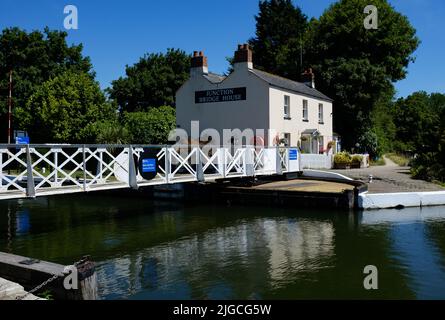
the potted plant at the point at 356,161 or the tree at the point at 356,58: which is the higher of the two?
the tree at the point at 356,58

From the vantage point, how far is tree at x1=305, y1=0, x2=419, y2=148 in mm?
35438

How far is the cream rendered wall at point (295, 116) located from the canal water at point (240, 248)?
8.50 meters

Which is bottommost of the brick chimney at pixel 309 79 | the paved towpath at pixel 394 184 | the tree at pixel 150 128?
the paved towpath at pixel 394 184

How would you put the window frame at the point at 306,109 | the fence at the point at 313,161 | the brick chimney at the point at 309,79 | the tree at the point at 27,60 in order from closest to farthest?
the fence at the point at 313,161, the window frame at the point at 306,109, the brick chimney at the point at 309,79, the tree at the point at 27,60

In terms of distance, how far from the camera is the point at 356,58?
36406 mm

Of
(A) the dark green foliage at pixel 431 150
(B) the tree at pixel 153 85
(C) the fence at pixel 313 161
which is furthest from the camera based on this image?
(B) the tree at pixel 153 85

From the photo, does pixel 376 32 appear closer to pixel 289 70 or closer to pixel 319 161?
pixel 289 70

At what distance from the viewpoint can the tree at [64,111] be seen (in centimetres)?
3288

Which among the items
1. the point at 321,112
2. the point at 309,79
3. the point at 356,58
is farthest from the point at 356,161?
the point at 356,58

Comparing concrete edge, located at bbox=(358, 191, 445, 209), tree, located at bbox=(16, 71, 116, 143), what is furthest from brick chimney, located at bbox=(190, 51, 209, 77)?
concrete edge, located at bbox=(358, 191, 445, 209)

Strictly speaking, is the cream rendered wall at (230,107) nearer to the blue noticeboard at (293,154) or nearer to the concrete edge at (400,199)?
the blue noticeboard at (293,154)

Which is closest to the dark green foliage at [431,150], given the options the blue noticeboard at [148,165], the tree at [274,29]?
the blue noticeboard at [148,165]

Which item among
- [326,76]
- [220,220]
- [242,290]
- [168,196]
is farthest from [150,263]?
[326,76]
